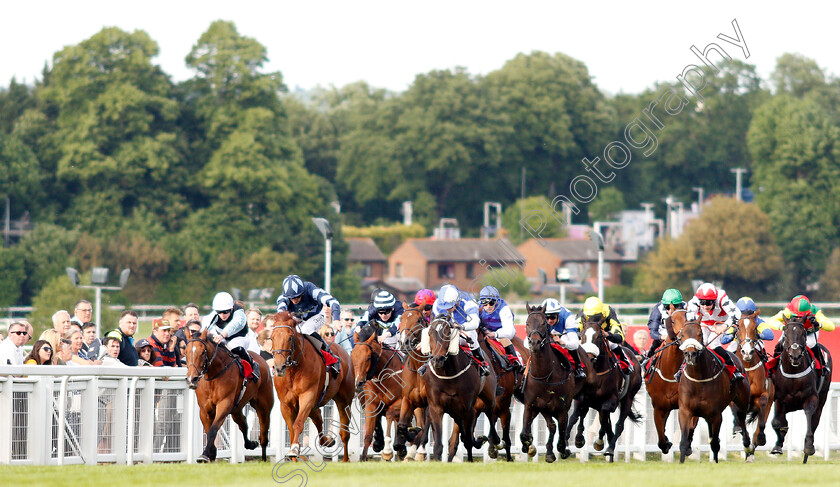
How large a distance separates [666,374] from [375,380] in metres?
2.65

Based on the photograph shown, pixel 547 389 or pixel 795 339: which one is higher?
pixel 795 339

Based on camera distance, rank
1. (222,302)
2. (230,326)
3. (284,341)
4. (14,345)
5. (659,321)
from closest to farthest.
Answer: (284,341) < (222,302) < (230,326) < (14,345) < (659,321)

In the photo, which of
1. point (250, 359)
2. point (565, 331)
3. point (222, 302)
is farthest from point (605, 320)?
point (222, 302)

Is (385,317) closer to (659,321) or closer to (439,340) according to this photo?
(439,340)

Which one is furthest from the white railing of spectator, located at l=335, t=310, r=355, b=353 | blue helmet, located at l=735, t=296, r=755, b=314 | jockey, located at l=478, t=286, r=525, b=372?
blue helmet, located at l=735, t=296, r=755, b=314

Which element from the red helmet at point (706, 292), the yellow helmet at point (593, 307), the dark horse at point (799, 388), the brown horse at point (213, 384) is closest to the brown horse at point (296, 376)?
the brown horse at point (213, 384)

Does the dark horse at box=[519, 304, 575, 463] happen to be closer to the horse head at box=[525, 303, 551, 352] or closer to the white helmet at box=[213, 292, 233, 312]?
the horse head at box=[525, 303, 551, 352]

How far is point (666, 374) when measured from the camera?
12.6m

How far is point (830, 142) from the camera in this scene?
224 feet

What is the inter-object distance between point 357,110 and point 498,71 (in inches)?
381

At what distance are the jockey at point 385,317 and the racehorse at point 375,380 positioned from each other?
0.08 m

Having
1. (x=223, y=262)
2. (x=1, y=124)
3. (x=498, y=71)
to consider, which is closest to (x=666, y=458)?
(x=223, y=262)

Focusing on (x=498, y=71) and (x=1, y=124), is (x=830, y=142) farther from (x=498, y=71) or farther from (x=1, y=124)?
(x=1, y=124)

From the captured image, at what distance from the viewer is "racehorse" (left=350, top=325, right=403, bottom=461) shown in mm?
12383
